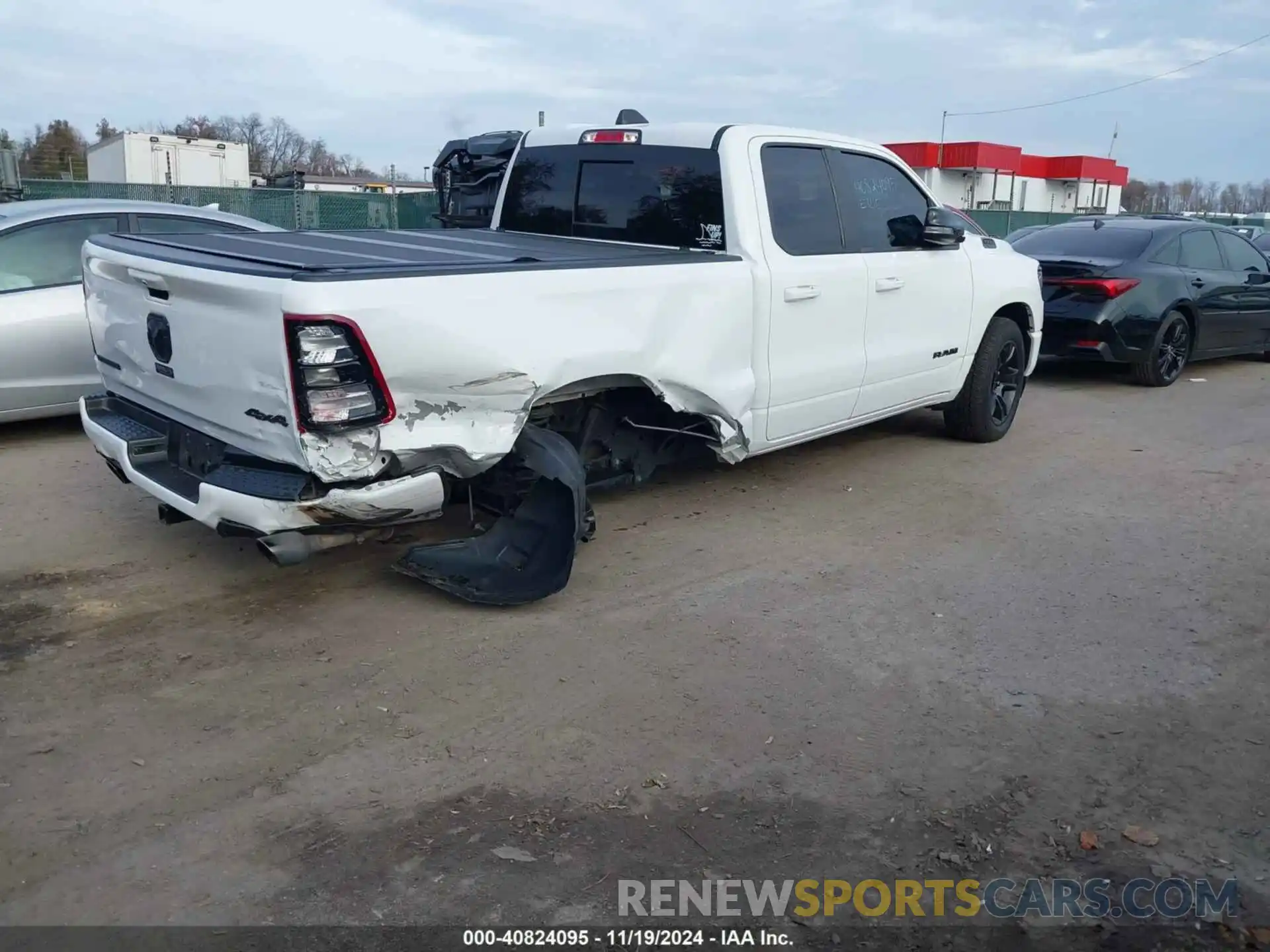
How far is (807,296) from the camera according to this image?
5500 millimetres

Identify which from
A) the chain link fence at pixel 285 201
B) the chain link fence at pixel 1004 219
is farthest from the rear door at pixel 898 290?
the chain link fence at pixel 1004 219

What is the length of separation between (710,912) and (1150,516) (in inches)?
171

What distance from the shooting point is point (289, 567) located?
5008 mm

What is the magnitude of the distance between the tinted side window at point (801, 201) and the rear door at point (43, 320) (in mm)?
4389

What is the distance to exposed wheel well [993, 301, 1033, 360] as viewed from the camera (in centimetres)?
748

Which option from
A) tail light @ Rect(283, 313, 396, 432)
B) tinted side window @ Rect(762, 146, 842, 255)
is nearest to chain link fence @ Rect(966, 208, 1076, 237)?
tinted side window @ Rect(762, 146, 842, 255)

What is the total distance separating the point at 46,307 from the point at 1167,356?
9.39 meters

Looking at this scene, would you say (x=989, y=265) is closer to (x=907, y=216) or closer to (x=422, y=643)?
(x=907, y=216)

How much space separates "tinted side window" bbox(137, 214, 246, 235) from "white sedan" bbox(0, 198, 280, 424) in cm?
16

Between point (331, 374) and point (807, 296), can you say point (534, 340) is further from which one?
point (807, 296)

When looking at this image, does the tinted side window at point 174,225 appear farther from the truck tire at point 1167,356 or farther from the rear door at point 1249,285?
the rear door at point 1249,285

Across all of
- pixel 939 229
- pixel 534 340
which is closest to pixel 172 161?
pixel 939 229

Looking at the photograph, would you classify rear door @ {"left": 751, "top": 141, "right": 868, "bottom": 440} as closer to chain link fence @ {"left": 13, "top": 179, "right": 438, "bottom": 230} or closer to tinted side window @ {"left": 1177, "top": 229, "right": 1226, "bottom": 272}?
tinted side window @ {"left": 1177, "top": 229, "right": 1226, "bottom": 272}

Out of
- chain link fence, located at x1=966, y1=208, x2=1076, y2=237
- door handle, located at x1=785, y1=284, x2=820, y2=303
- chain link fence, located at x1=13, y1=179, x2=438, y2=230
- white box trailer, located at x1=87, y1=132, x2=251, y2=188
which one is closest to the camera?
door handle, located at x1=785, y1=284, x2=820, y2=303
